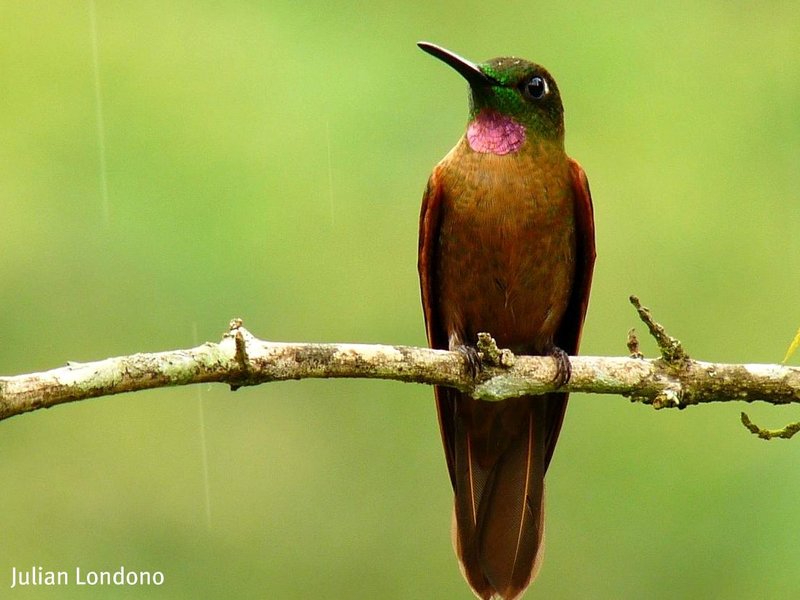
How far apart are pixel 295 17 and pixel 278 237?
222 cm

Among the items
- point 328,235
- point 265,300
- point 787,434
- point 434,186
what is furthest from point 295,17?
point 787,434

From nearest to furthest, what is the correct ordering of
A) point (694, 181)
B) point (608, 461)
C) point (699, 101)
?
point (608, 461)
point (694, 181)
point (699, 101)

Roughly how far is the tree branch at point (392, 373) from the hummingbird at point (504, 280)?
184 mm

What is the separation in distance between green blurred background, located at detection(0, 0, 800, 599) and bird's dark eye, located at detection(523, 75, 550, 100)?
2.59m

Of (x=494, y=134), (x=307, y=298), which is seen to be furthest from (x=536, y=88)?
(x=307, y=298)

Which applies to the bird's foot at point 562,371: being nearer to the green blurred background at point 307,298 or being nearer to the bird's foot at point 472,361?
the bird's foot at point 472,361

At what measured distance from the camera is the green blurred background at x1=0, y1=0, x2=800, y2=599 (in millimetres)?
8555

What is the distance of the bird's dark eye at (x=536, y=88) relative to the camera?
6617 millimetres

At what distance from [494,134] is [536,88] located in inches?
17.1

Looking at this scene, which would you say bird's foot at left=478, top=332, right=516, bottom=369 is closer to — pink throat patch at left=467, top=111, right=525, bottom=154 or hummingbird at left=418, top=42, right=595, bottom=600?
hummingbird at left=418, top=42, right=595, bottom=600

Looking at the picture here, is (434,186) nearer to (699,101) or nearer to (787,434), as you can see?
(787,434)

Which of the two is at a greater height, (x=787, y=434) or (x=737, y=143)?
(x=737, y=143)

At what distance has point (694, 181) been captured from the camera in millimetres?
10102

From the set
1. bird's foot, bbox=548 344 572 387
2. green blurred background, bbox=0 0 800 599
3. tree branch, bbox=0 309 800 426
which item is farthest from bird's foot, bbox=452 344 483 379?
green blurred background, bbox=0 0 800 599
